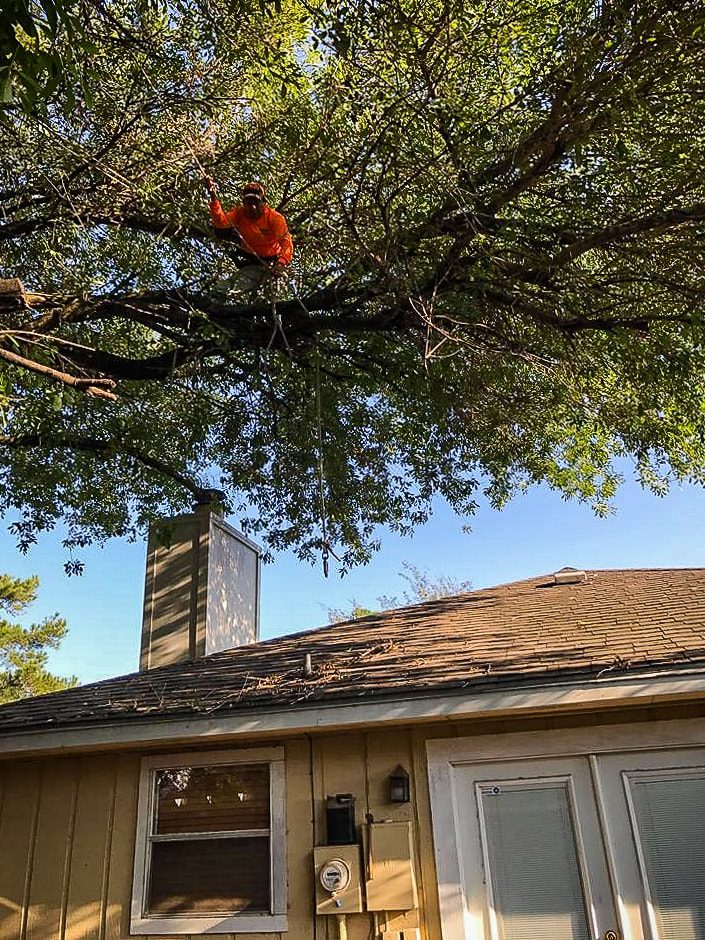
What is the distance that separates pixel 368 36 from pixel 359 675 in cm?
439

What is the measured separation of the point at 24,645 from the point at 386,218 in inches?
924

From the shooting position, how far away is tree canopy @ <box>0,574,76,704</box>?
23312mm

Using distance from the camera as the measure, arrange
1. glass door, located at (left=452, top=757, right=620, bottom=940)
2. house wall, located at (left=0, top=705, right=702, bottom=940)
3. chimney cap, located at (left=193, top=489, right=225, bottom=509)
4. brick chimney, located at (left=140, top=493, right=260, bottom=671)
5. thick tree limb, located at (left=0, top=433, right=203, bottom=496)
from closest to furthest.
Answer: glass door, located at (left=452, top=757, right=620, bottom=940) → house wall, located at (left=0, top=705, right=702, bottom=940) → brick chimney, located at (left=140, top=493, right=260, bottom=671) → thick tree limb, located at (left=0, top=433, right=203, bottom=496) → chimney cap, located at (left=193, top=489, right=225, bottom=509)

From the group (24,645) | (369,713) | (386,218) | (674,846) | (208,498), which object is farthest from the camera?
(24,645)

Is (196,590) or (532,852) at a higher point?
(196,590)

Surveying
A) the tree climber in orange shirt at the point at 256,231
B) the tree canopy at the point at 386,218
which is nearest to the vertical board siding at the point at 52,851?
the tree canopy at the point at 386,218

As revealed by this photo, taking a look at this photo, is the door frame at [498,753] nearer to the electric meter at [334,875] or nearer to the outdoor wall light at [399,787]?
the outdoor wall light at [399,787]

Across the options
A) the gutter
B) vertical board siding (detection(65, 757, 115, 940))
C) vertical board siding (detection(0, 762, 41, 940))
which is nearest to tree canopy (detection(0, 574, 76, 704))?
vertical board siding (detection(0, 762, 41, 940))

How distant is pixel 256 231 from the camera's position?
5.46 meters

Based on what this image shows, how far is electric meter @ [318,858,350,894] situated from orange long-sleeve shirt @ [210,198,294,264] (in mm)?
4175

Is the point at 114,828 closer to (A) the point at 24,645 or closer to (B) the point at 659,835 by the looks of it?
(B) the point at 659,835

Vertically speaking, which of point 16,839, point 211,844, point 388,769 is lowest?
point 211,844

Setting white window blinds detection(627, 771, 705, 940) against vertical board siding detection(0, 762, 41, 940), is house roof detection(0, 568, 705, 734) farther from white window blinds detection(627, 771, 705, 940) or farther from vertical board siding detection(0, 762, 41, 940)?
white window blinds detection(627, 771, 705, 940)

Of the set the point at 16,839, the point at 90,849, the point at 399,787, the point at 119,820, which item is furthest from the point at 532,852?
the point at 16,839
